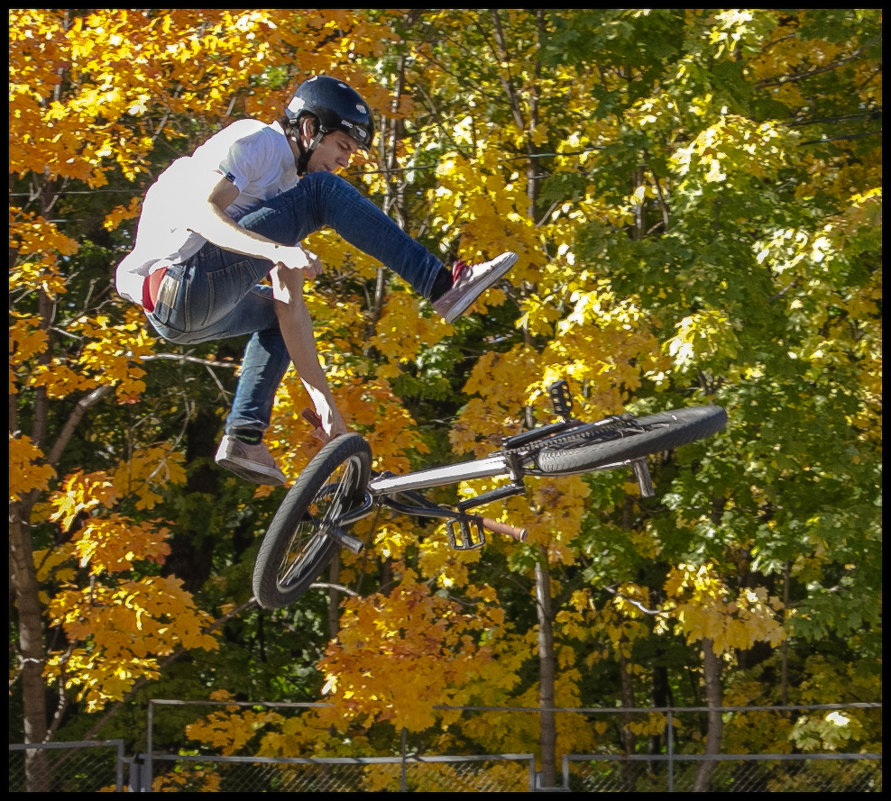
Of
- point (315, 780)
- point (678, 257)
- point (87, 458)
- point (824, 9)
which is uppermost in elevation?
point (824, 9)

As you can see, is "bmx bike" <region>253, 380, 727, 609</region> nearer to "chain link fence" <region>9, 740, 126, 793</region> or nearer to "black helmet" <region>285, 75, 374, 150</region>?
"black helmet" <region>285, 75, 374, 150</region>

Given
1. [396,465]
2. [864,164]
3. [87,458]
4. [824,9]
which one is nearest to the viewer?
[396,465]

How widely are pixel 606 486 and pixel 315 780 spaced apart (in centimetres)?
327

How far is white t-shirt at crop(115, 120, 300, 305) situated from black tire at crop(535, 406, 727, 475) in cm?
128

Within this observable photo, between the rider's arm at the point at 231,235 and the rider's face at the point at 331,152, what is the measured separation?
0.38 meters

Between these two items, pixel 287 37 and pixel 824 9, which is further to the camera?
pixel 824 9

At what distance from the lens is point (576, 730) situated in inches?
447

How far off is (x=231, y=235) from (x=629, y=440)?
1405mm

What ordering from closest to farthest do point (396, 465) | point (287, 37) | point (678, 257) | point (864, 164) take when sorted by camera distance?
point (287, 37) → point (396, 465) → point (678, 257) → point (864, 164)

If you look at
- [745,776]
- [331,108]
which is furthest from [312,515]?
[745,776]

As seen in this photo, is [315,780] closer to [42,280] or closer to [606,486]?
[606,486]

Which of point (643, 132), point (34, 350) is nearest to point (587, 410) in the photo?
point (643, 132)

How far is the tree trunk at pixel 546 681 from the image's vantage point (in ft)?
32.5

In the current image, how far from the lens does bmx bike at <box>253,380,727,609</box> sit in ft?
12.8
